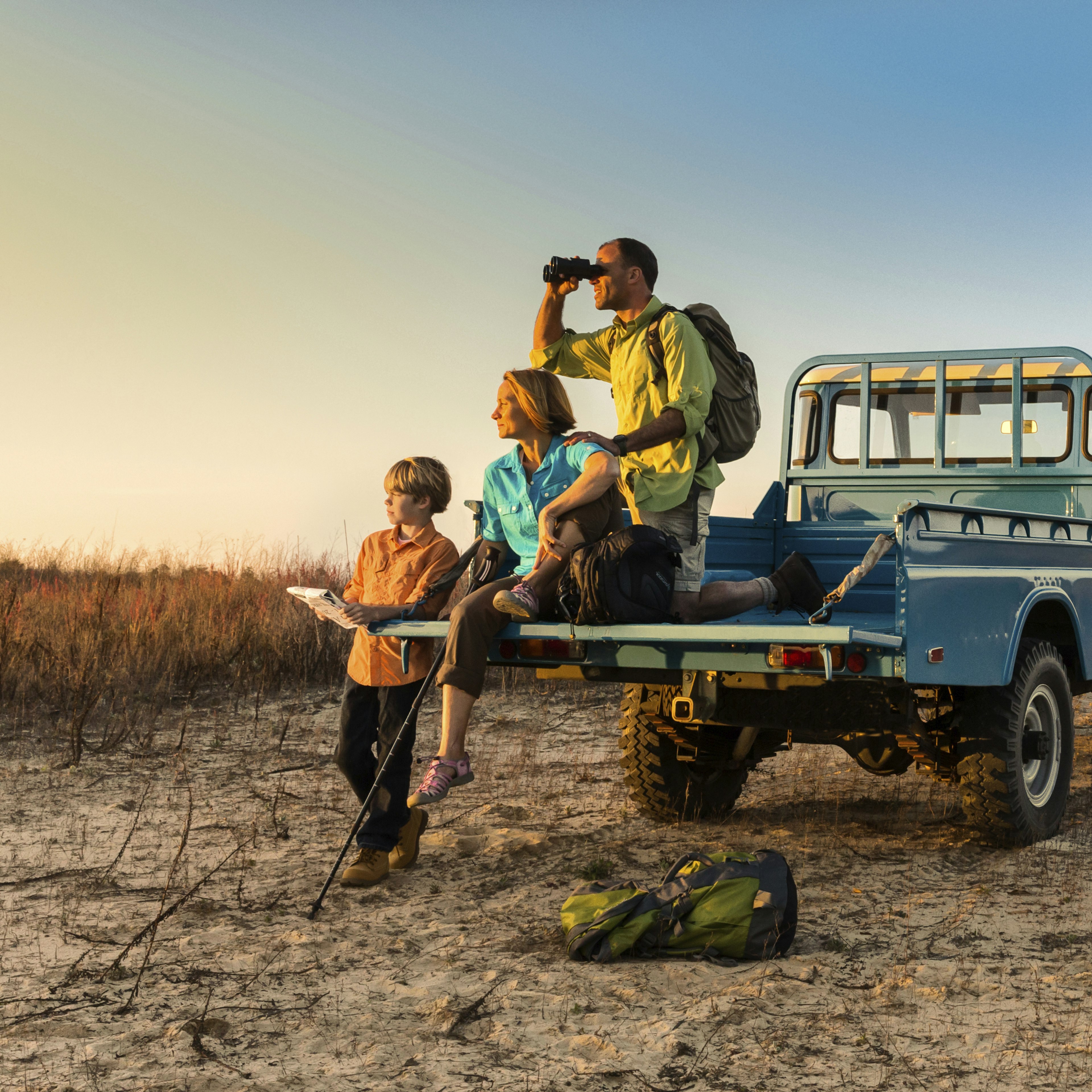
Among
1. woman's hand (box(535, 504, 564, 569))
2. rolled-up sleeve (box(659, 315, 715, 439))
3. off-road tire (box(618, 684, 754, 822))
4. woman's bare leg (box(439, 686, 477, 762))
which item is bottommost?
off-road tire (box(618, 684, 754, 822))

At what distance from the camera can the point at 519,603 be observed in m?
5.03

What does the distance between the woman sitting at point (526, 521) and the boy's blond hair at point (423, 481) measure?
0.30m

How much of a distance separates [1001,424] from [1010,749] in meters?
2.71

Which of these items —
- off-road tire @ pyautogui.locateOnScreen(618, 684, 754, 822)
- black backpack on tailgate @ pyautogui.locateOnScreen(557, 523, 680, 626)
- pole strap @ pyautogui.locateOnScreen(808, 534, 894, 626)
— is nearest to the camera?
pole strap @ pyautogui.locateOnScreen(808, 534, 894, 626)

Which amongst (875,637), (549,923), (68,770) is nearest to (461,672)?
(549,923)

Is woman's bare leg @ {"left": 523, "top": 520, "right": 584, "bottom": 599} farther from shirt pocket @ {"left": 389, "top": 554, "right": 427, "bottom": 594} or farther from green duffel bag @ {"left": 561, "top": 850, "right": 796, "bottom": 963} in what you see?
green duffel bag @ {"left": 561, "top": 850, "right": 796, "bottom": 963}

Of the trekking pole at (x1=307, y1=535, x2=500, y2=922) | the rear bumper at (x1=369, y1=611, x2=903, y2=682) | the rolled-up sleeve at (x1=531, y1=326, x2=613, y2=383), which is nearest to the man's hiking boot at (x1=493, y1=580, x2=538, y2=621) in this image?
Answer: the rear bumper at (x1=369, y1=611, x2=903, y2=682)

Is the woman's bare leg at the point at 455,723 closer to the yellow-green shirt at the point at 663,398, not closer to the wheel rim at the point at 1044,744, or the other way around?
the yellow-green shirt at the point at 663,398

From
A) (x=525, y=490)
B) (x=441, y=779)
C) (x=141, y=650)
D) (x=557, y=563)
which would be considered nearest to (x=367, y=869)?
(x=441, y=779)

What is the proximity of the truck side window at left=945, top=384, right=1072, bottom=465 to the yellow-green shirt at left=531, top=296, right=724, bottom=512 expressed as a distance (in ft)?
8.92

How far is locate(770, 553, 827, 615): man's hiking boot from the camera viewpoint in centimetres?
579

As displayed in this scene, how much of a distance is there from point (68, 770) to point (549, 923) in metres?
4.74

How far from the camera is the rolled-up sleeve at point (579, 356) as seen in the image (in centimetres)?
593

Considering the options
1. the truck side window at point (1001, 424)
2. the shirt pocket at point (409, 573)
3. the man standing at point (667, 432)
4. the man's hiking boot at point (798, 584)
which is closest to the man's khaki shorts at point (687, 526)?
the man standing at point (667, 432)
